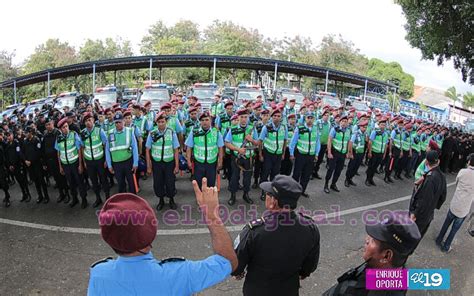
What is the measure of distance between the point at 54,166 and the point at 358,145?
7066 millimetres

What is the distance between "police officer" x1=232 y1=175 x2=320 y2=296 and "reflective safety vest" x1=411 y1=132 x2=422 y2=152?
853 centimetres

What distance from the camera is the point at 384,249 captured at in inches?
75.0

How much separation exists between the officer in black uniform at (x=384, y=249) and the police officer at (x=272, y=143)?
4.69 m

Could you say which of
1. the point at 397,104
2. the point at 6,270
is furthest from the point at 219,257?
the point at 397,104

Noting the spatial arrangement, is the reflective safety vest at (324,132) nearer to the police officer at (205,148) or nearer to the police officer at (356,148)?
the police officer at (356,148)

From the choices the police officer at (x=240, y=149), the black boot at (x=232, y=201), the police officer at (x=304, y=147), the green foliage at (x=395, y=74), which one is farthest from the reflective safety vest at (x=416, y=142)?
the green foliage at (x=395, y=74)

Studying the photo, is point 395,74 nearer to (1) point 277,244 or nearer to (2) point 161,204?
(2) point 161,204

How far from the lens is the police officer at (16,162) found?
22.2 ft

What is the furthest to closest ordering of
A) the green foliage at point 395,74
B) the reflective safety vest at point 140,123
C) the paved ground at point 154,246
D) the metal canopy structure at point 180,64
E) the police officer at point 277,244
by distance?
the green foliage at point 395,74 < the metal canopy structure at point 180,64 < the reflective safety vest at point 140,123 < the paved ground at point 154,246 < the police officer at point 277,244

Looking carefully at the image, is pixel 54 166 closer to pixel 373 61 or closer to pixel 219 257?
Result: pixel 219 257

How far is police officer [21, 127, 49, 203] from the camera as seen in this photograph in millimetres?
6617

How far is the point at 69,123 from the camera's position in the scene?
6441 millimetres

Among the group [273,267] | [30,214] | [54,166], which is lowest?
[30,214]

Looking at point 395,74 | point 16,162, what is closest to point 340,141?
point 16,162
